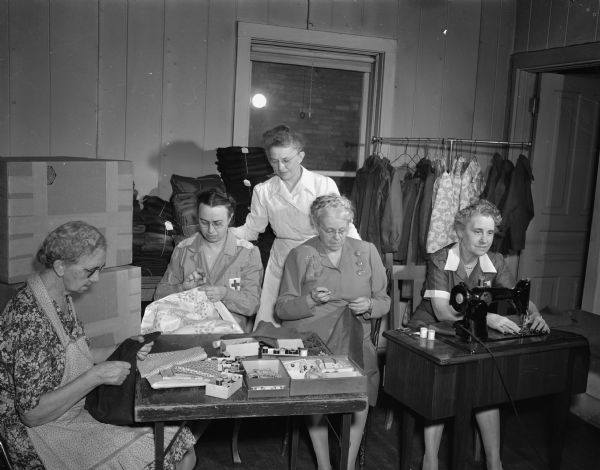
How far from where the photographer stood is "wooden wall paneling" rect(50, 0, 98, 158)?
418 cm

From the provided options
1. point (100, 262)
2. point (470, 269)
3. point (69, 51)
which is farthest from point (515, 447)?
point (69, 51)

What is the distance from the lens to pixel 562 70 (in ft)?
17.0

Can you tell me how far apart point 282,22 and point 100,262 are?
2908 millimetres

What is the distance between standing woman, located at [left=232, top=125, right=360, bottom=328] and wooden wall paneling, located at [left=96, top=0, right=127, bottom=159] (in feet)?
3.85

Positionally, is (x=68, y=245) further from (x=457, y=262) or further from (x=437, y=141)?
(x=437, y=141)

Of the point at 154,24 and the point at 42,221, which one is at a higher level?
the point at 154,24

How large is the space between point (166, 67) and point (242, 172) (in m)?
0.92

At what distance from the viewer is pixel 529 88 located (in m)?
5.44

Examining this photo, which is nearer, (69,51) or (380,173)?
(69,51)

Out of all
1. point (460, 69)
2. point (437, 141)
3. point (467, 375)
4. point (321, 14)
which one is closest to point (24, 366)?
point (467, 375)

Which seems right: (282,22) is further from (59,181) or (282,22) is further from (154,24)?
(59,181)

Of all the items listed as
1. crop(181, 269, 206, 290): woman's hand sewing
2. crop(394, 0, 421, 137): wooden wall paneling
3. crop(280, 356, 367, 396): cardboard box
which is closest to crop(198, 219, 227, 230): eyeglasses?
crop(181, 269, 206, 290): woman's hand sewing

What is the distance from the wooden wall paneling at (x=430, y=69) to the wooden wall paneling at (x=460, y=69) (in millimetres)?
47

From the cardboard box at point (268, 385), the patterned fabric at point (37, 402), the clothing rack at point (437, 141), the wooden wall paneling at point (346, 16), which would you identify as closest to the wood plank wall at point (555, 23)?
the clothing rack at point (437, 141)
